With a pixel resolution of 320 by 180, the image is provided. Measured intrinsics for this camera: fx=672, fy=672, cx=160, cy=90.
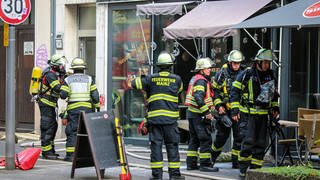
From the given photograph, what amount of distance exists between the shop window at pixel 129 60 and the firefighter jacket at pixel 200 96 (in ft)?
12.9

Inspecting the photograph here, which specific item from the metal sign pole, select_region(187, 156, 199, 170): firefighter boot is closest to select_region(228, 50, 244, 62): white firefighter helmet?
select_region(187, 156, 199, 170): firefighter boot

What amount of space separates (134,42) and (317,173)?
8.24 meters

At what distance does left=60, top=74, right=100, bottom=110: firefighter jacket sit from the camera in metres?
12.0

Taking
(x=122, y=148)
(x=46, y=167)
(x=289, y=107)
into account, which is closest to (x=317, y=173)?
(x=122, y=148)

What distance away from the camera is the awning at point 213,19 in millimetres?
12067

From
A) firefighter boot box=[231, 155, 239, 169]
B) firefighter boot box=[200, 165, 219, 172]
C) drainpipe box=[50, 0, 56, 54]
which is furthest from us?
drainpipe box=[50, 0, 56, 54]

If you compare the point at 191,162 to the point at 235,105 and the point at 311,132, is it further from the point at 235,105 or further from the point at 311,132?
→ the point at 311,132

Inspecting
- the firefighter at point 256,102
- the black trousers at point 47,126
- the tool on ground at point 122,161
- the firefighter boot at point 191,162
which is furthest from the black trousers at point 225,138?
the black trousers at point 47,126

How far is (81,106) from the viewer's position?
477 inches

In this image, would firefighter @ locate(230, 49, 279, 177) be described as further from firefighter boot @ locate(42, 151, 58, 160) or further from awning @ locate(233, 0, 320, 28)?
firefighter boot @ locate(42, 151, 58, 160)

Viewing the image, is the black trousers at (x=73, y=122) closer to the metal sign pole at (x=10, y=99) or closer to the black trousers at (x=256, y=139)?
the metal sign pole at (x=10, y=99)

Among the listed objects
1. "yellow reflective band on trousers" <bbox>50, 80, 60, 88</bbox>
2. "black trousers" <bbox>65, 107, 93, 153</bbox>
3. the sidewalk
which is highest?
"yellow reflective band on trousers" <bbox>50, 80, 60, 88</bbox>

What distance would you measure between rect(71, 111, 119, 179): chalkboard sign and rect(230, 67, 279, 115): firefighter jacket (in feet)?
6.44

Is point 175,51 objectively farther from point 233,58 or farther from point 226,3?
point 233,58
